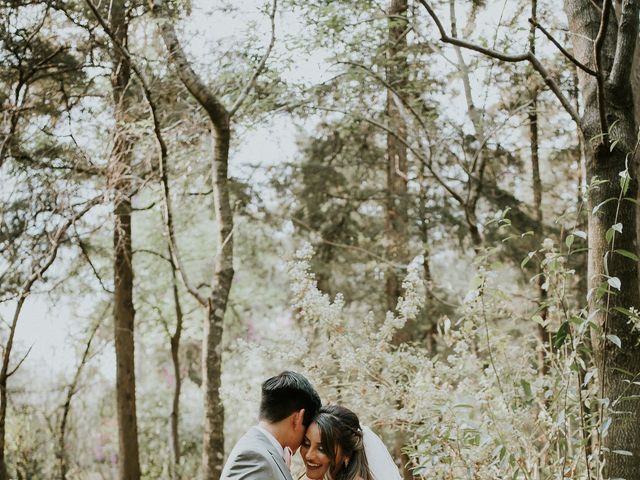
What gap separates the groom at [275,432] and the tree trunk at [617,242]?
4.79 ft

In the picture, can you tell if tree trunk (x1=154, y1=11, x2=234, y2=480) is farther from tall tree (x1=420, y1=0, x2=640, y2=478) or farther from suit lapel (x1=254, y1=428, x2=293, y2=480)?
tall tree (x1=420, y1=0, x2=640, y2=478)

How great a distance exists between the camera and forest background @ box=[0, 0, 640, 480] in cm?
395

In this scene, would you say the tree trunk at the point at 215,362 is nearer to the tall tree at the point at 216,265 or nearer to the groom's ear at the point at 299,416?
the tall tree at the point at 216,265

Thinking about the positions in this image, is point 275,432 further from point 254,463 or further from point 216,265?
point 216,265

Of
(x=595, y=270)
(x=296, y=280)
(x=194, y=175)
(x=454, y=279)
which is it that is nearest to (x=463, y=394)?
(x=296, y=280)

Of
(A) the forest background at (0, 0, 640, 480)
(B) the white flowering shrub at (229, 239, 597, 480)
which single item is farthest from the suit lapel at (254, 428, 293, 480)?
(A) the forest background at (0, 0, 640, 480)

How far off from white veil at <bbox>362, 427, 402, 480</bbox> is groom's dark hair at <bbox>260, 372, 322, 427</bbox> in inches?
36.1

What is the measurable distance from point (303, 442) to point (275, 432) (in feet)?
1.63

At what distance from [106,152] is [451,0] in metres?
4.12

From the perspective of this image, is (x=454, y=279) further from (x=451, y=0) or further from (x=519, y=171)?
(x=451, y=0)

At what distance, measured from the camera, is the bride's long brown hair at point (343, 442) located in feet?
13.3

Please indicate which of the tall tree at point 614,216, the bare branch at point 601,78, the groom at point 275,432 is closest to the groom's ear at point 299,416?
the groom at point 275,432

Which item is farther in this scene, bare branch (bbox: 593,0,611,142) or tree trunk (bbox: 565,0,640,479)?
tree trunk (bbox: 565,0,640,479)

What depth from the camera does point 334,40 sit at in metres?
7.52
